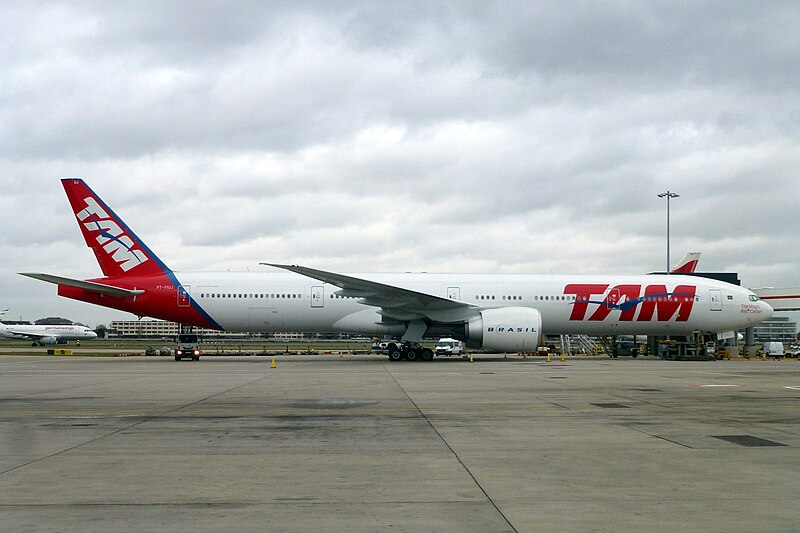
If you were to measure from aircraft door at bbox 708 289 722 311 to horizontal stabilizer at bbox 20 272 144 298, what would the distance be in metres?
23.4

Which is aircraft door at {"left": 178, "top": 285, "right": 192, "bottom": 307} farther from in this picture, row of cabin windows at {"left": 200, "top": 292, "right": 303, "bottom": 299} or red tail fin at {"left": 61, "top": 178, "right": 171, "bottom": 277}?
red tail fin at {"left": 61, "top": 178, "right": 171, "bottom": 277}

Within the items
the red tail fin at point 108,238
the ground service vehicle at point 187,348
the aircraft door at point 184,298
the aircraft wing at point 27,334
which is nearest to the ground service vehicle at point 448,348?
the ground service vehicle at point 187,348

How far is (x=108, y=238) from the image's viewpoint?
93.3ft

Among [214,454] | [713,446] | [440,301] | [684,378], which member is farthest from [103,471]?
[440,301]

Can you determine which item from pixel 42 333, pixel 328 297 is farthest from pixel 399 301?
pixel 42 333

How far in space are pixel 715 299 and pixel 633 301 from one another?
3819 mm

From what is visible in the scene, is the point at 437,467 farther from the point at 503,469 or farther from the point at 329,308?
the point at 329,308

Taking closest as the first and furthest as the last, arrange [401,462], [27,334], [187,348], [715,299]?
1. [401,462]
2. [715,299]
3. [187,348]
4. [27,334]

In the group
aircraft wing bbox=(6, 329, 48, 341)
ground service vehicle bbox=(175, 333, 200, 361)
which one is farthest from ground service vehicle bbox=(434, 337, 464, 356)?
aircraft wing bbox=(6, 329, 48, 341)

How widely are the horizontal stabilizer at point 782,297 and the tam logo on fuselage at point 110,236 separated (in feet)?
106

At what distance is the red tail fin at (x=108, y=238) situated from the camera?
2833 cm

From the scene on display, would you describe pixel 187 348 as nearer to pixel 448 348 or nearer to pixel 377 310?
pixel 377 310

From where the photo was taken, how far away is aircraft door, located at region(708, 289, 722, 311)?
2902 cm

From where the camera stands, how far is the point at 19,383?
16312mm
